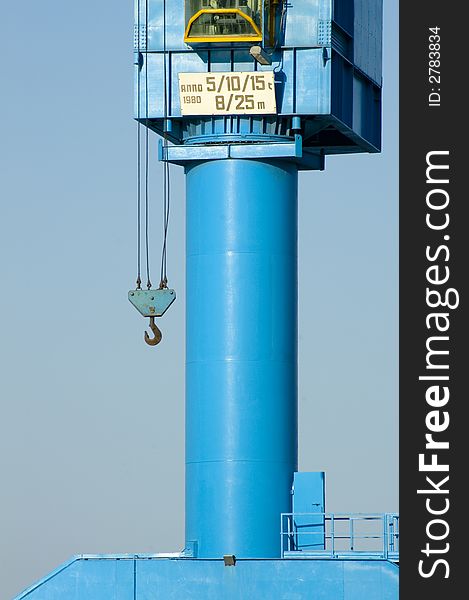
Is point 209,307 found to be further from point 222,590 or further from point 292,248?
point 222,590

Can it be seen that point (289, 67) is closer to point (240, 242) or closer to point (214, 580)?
point (240, 242)

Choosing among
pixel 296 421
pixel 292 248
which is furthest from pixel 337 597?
pixel 292 248

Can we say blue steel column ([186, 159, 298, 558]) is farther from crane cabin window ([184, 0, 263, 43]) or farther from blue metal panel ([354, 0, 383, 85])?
blue metal panel ([354, 0, 383, 85])

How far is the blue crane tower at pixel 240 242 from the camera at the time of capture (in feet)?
186

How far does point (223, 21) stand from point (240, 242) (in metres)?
5.86

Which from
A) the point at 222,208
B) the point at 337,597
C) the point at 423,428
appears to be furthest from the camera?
the point at 222,208

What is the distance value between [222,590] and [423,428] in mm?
8913

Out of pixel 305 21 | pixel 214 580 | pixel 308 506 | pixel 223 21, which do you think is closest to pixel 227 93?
pixel 223 21

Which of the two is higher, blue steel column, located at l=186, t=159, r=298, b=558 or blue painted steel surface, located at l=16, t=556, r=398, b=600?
blue steel column, located at l=186, t=159, r=298, b=558

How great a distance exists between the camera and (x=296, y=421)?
57.8 meters

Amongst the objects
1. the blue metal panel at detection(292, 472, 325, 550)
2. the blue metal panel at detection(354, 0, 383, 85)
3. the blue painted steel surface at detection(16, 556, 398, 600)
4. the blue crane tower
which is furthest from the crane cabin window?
→ the blue painted steel surface at detection(16, 556, 398, 600)

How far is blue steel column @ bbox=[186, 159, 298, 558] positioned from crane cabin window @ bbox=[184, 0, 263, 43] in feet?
10.8

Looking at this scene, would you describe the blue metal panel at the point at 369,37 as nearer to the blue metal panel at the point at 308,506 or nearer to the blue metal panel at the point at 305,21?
the blue metal panel at the point at 305,21

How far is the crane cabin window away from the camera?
57.3 metres
